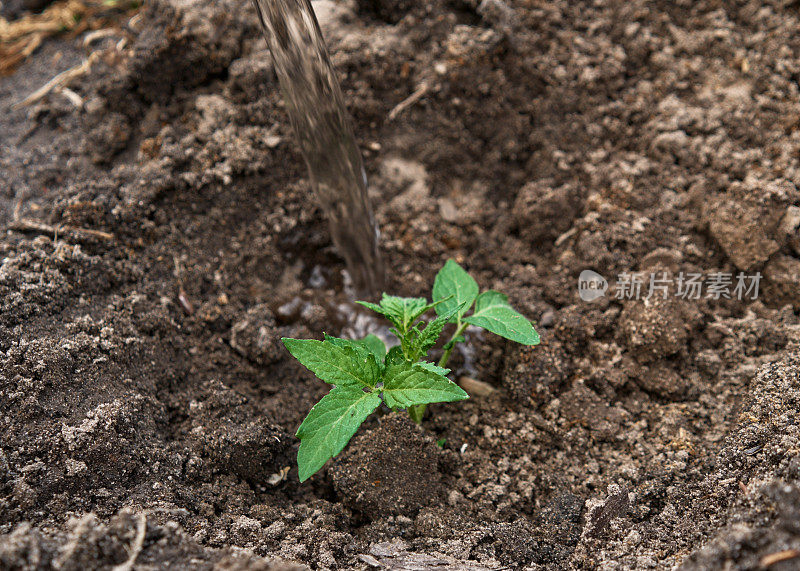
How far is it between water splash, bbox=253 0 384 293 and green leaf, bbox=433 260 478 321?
466 millimetres

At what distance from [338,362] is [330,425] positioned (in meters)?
0.18

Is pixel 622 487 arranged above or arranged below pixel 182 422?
below

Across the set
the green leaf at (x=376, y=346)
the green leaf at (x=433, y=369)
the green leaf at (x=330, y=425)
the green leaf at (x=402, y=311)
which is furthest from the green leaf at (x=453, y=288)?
the green leaf at (x=330, y=425)

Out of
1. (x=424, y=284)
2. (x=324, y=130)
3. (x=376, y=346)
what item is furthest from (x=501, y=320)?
(x=324, y=130)

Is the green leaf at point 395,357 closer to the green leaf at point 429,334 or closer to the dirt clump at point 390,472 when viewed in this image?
the green leaf at point 429,334

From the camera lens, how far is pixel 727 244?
7.08ft

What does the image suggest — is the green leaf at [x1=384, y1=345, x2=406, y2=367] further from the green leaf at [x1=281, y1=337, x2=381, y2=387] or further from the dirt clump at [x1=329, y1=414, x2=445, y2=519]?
the dirt clump at [x1=329, y1=414, x2=445, y2=519]

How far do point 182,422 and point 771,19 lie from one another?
115 inches

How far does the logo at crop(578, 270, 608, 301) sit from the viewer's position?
2.18 m

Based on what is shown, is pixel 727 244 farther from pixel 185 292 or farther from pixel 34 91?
pixel 34 91

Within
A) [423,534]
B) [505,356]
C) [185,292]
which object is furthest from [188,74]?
[423,534]

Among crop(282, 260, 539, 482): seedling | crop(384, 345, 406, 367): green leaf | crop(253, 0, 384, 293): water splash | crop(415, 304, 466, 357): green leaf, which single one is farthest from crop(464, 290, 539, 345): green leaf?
crop(253, 0, 384, 293): water splash

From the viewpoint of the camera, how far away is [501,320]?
1.80 meters

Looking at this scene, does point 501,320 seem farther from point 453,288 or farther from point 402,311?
point 402,311
